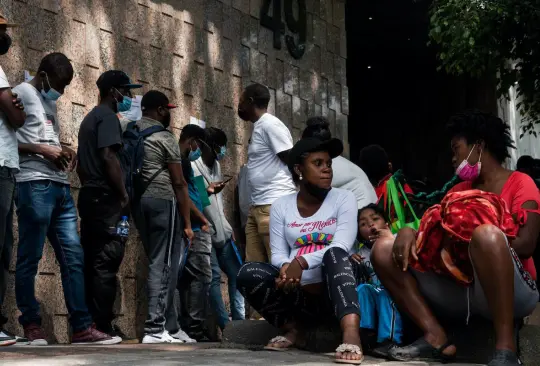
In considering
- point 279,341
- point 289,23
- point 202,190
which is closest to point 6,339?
point 279,341

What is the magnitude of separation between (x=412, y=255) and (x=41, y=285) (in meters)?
3.35

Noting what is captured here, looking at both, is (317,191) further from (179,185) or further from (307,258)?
(179,185)

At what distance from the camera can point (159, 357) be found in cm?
507

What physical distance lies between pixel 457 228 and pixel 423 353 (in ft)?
2.21

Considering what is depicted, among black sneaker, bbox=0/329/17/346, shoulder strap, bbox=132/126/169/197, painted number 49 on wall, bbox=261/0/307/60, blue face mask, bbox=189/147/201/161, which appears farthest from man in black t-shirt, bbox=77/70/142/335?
painted number 49 on wall, bbox=261/0/307/60

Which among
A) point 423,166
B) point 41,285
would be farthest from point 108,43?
point 423,166

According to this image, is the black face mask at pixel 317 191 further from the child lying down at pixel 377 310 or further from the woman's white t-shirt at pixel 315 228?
the child lying down at pixel 377 310

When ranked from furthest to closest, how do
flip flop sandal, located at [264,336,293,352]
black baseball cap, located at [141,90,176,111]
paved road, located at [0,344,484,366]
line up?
black baseball cap, located at [141,90,176,111]
flip flop sandal, located at [264,336,293,352]
paved road, located at [0,344,484,366]

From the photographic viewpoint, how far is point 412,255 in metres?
5.26

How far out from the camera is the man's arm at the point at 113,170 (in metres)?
7.17

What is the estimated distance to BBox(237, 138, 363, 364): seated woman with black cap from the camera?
559cm

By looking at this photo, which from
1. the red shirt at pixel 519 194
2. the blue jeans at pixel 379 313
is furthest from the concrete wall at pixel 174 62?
the red shirt at pixel 519 194

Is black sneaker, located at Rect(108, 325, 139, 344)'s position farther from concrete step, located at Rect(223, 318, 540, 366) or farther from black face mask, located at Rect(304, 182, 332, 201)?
black face mask, located at Rect(304, 182, 332, 201)

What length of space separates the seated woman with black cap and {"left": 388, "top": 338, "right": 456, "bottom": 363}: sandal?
32 centimetres
